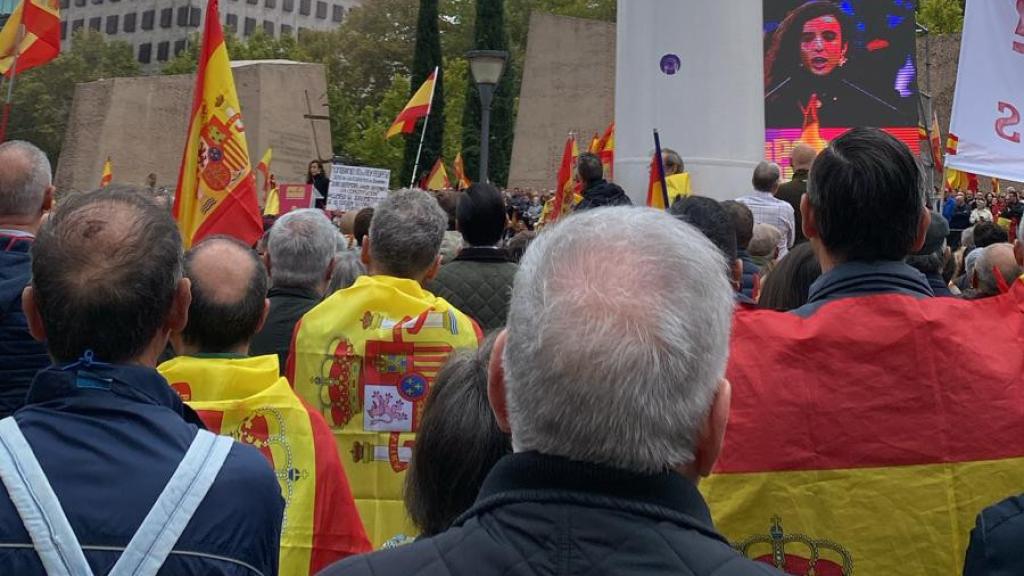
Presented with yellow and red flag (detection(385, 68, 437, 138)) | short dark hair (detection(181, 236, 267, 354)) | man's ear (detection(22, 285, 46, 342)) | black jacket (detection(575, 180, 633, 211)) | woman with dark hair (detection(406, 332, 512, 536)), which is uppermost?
yellow and red flag (detection(385, 68, 437, 138))

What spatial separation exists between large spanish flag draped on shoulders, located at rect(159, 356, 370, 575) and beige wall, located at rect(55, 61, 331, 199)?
29.3 m

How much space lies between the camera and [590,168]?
7.43m

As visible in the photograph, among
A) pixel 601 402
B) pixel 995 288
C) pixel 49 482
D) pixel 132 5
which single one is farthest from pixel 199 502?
pixel 132 5

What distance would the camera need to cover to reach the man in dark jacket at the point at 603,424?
1608mm

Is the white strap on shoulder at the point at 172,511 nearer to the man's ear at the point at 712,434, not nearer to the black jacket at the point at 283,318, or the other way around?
the man's ear at the point at 712,434

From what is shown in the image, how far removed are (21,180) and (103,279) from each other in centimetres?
231

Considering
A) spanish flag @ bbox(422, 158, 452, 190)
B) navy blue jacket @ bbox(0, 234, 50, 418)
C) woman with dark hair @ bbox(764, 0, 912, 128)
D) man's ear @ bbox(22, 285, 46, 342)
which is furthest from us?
woman with dark hair @ bbox(764, 0, 912, 128)

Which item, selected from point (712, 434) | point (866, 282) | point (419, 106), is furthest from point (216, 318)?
point (419, 106)

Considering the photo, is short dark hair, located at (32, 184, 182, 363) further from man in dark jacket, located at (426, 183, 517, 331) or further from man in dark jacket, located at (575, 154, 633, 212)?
man in dark jacket, located at (575, 154, 633, 212)

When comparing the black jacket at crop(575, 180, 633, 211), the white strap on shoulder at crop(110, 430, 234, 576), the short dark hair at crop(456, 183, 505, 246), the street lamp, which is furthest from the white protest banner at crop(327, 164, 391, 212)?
the white strap on shoulder at crop(110, 430, 234, 576)

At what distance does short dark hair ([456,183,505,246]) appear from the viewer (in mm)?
5547

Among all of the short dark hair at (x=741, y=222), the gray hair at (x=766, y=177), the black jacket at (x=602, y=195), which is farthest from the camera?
the gray hair at (x=766, y=177)

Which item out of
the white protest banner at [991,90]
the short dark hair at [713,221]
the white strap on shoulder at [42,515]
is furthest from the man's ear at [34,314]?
the white protest banner at [991,90]

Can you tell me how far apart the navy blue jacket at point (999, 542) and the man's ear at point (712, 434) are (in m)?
0.56
